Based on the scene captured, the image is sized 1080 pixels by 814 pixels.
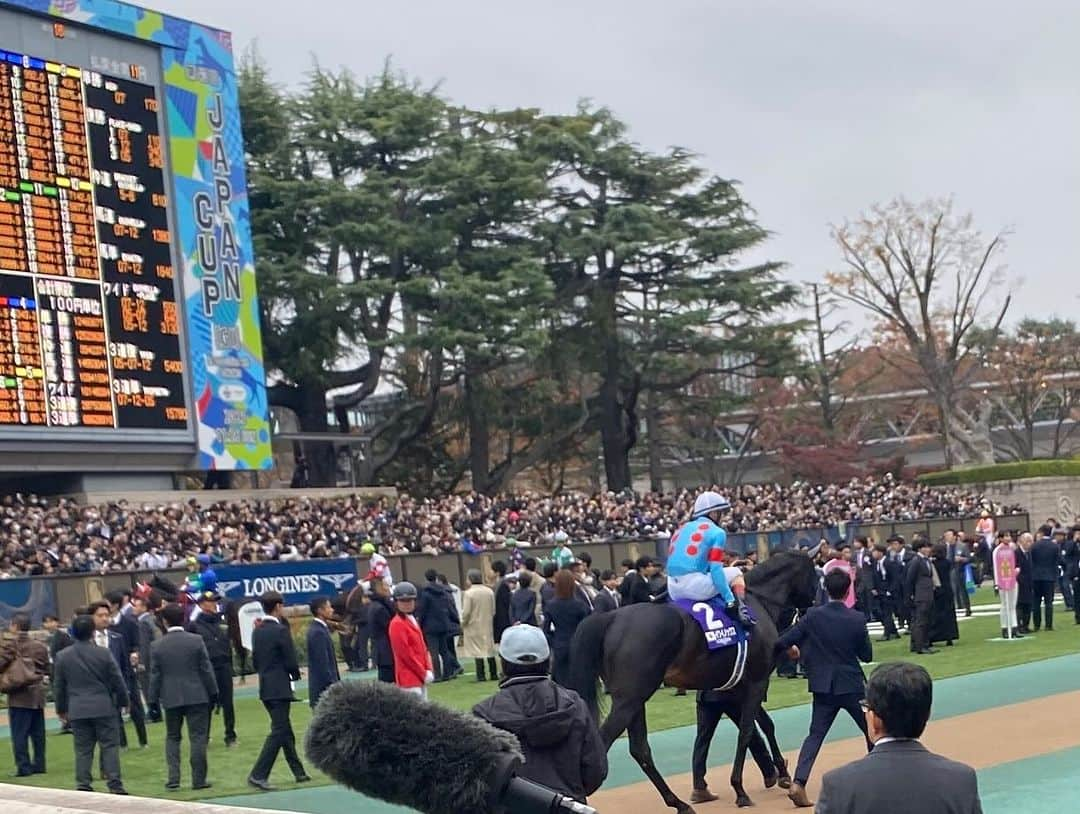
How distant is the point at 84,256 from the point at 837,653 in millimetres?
19839

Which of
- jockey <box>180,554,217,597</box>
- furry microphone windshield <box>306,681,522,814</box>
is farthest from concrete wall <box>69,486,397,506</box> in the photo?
furry microphone windshield <box>306,681,522,814</box>

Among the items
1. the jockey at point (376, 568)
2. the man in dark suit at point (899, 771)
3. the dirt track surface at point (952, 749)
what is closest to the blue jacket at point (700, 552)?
the dirt track surface at point (952, 749)

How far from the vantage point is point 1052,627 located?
23.3 m

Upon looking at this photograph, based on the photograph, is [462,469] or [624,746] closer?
[624,746]

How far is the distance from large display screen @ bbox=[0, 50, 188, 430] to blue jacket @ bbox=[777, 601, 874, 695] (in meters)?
18.4

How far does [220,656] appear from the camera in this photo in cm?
1587

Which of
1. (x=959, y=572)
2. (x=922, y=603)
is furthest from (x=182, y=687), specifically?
(x=959, y=572)

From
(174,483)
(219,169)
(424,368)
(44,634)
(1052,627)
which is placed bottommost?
(1052,627)

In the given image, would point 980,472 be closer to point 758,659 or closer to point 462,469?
point 462,469

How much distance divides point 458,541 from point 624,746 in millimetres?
17901

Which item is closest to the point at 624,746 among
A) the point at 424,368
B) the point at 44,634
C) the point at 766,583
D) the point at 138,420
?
the point at 766,583

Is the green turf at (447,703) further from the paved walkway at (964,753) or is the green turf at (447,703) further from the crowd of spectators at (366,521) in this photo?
the crowd of spectators at (366,521)

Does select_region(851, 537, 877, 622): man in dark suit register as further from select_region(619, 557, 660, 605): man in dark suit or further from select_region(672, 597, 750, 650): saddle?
select_region(672, 597, 750, 650): saddle

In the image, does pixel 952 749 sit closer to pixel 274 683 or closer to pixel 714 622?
pixel 714 622
